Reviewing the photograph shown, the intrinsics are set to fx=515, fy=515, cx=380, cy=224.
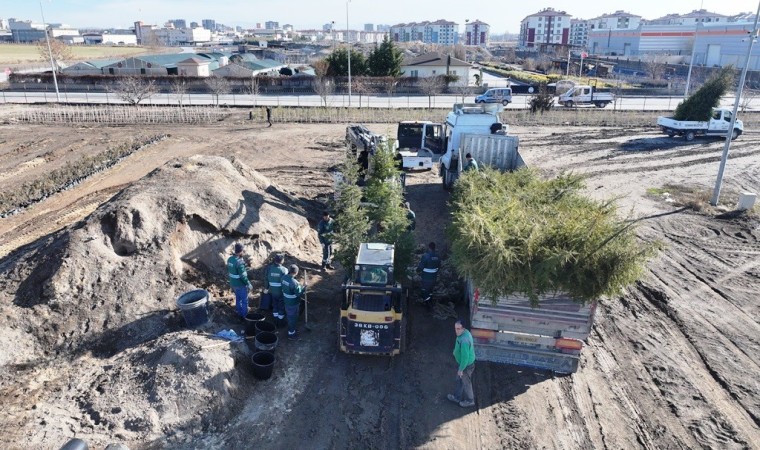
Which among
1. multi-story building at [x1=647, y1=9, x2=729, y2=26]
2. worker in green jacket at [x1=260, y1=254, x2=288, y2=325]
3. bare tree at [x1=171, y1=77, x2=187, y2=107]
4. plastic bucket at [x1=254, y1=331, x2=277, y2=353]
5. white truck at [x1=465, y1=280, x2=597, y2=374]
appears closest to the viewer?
white truck at [x1=465, y1=280, x2=597, y2=374]

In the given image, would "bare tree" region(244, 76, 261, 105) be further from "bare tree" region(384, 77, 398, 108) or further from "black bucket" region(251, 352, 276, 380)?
"black bucket" region(251, 352, 276, 380)

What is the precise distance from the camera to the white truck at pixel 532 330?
802 cm

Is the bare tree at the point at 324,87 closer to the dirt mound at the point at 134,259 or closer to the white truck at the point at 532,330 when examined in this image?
the dirt mound at the point at 134,259

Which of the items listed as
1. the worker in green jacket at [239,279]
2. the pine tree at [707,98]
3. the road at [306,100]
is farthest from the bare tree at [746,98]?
the worker in green jacket at [239,279]

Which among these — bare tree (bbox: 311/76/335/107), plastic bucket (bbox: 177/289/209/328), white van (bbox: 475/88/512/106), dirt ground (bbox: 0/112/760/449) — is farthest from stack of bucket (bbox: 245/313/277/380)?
white van (bbox: 475/88/512/106)

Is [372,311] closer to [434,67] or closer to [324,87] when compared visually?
[324,87]

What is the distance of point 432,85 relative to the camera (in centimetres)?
4300

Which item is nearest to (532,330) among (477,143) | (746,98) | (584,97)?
(477,143)

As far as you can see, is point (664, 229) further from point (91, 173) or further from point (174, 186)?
point (91, 173)

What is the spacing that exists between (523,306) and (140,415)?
5.89m

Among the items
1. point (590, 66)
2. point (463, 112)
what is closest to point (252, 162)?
point (463, 112)

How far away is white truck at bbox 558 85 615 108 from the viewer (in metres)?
40.0

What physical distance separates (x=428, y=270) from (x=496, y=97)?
3299cm

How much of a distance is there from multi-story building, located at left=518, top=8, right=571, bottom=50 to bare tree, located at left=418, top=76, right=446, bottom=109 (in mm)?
111469
